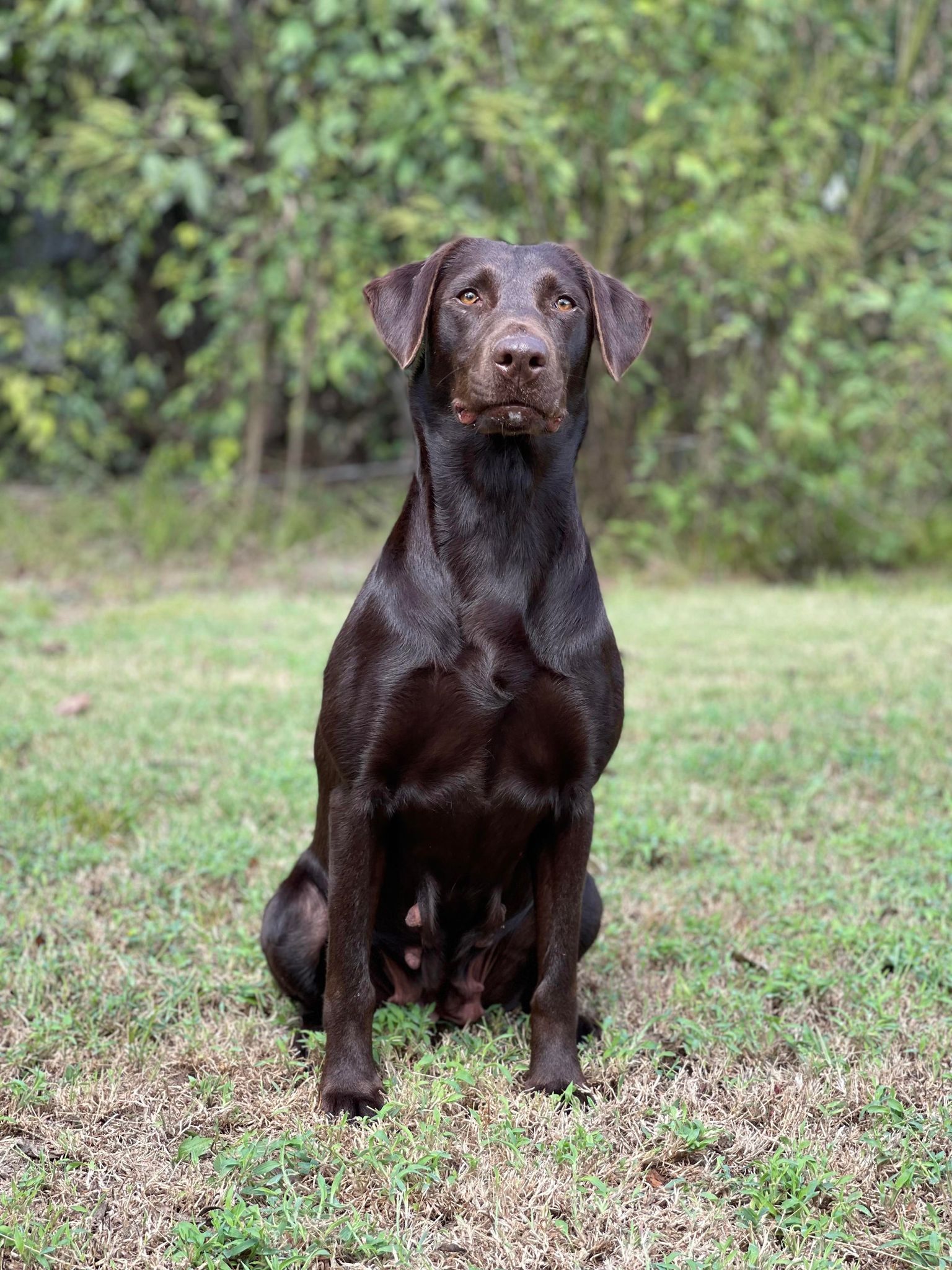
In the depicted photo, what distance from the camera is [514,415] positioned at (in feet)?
7.25

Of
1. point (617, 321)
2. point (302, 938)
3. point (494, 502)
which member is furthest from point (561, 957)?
point (617, 321)

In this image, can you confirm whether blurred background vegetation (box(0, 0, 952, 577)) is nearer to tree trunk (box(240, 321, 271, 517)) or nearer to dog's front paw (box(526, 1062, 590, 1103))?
tree trunk (box(240, 321, 271, 517))

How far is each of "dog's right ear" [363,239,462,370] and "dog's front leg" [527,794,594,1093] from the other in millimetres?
920

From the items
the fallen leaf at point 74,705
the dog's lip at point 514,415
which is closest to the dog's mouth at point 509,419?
the dog's lip at point 514,415

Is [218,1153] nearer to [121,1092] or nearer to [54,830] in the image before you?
[121,1092]

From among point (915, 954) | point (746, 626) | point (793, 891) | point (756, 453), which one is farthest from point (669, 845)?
point (756, 453)

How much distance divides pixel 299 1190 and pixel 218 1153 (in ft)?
0.57

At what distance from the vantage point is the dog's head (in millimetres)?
2197

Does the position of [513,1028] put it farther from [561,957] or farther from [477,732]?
[477,732]

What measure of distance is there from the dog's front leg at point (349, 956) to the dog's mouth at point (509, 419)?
0.71 meters

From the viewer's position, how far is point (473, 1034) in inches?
101

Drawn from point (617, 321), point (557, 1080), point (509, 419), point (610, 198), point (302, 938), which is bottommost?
point (557, 1080)

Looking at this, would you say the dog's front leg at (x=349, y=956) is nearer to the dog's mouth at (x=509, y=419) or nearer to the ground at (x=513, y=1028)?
the ground at (x=513, y=1028)

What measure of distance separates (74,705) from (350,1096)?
2841mm
